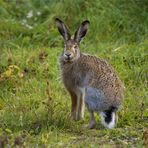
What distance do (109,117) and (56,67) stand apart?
2.07 meters

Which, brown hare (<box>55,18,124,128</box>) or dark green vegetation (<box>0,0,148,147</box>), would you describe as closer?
dark green vegetation (<box>0,0,148,147</box>)

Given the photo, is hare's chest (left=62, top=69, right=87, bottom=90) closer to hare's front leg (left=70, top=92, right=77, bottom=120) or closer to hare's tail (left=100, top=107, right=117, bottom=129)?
hare's front leg (left=70, top=92, right=77, bottom=120)

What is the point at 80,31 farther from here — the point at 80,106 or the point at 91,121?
the point at 91,121

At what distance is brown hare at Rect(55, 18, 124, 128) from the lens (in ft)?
21.8

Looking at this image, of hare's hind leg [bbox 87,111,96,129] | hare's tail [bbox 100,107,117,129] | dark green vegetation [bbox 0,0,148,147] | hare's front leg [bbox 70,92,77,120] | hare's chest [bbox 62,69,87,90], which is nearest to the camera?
dark green vegetation [bbox 0,0,148,147]

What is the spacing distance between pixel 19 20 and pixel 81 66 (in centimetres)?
365

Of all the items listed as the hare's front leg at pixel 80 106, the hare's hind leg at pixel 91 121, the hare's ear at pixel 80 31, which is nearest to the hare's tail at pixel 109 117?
the hare's hind leg at pixel 91 121

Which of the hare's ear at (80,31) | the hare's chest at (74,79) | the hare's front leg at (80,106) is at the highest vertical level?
the hare's ear at (80,31)

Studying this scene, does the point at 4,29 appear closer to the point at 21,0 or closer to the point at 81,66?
the point at 21,0

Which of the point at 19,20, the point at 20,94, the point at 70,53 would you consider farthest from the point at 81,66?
the point at 19,20

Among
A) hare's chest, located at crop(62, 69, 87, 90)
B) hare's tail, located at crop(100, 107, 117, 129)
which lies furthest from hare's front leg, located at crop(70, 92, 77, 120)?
hare's tail, located at crop(100, 107, 117, 129)

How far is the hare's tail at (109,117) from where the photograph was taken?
260 inches

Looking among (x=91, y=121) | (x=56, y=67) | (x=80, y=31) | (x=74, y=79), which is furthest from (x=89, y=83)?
(x=56, y=67)

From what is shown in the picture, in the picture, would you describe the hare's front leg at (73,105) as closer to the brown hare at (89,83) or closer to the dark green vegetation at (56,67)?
the brown hare at (89,83)
